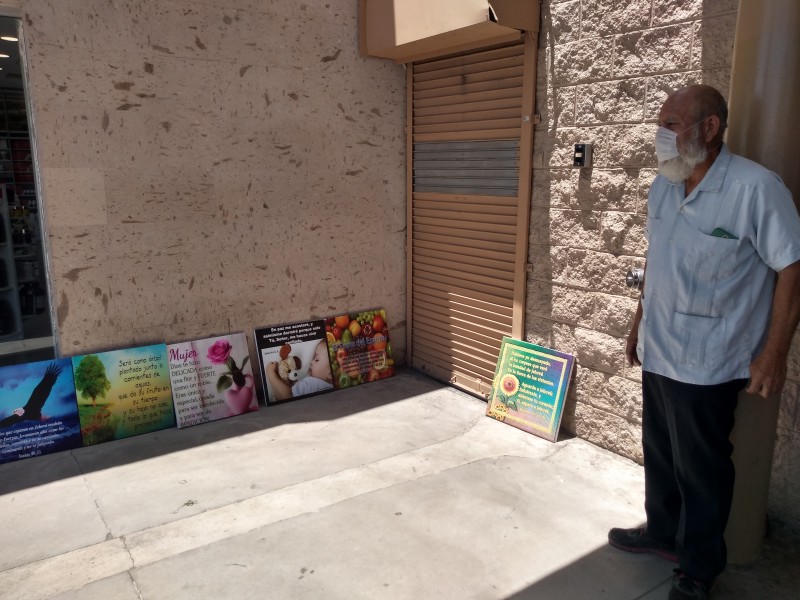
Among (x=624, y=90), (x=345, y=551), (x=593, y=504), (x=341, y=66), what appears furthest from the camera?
(x=341, y=66)

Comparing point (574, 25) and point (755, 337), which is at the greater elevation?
point (574, 25)

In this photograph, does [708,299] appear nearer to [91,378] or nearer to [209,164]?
[209,164]

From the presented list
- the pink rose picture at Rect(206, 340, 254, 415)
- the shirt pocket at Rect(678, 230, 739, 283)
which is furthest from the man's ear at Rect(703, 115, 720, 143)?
the pink rose picture at Rect(206, 340, 254, 415)

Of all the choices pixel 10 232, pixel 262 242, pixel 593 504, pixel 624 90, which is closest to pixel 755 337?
pixel 593 504

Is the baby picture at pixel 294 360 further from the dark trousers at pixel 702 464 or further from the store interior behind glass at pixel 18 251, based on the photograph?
the dark trousers at pixel 702 464

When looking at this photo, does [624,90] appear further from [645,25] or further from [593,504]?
[593,504]

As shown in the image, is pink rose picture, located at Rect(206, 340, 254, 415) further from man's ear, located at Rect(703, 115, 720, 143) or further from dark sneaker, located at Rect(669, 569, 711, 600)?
man's ear, located at Rect(703, 115, 720, 143)

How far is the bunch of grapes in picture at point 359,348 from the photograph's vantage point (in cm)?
527

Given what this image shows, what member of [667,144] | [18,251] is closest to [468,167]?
[667,144]

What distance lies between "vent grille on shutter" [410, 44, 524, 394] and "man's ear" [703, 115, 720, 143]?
198 cm

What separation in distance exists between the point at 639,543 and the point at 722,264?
1410mm

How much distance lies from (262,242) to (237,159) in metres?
0.65

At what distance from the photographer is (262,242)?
16.0 feet

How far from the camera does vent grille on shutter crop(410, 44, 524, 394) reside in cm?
452
